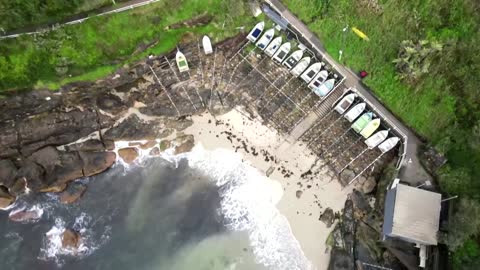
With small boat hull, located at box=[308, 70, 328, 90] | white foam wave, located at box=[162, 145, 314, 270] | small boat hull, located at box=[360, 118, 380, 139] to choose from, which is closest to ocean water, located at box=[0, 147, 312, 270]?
white foam wave, located at box=[162, 145, 314, 270]

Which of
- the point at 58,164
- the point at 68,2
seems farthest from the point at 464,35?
the point at 58,164

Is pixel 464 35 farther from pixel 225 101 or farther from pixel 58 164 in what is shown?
pixel 58 164

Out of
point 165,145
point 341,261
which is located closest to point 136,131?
point 165,145

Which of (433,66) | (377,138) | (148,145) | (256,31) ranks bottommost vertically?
(148,145)

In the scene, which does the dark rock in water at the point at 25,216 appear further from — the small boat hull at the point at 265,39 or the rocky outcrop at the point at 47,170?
the small boat hull at the point at 265,39

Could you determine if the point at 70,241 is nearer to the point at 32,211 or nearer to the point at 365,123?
the point at 32,211
